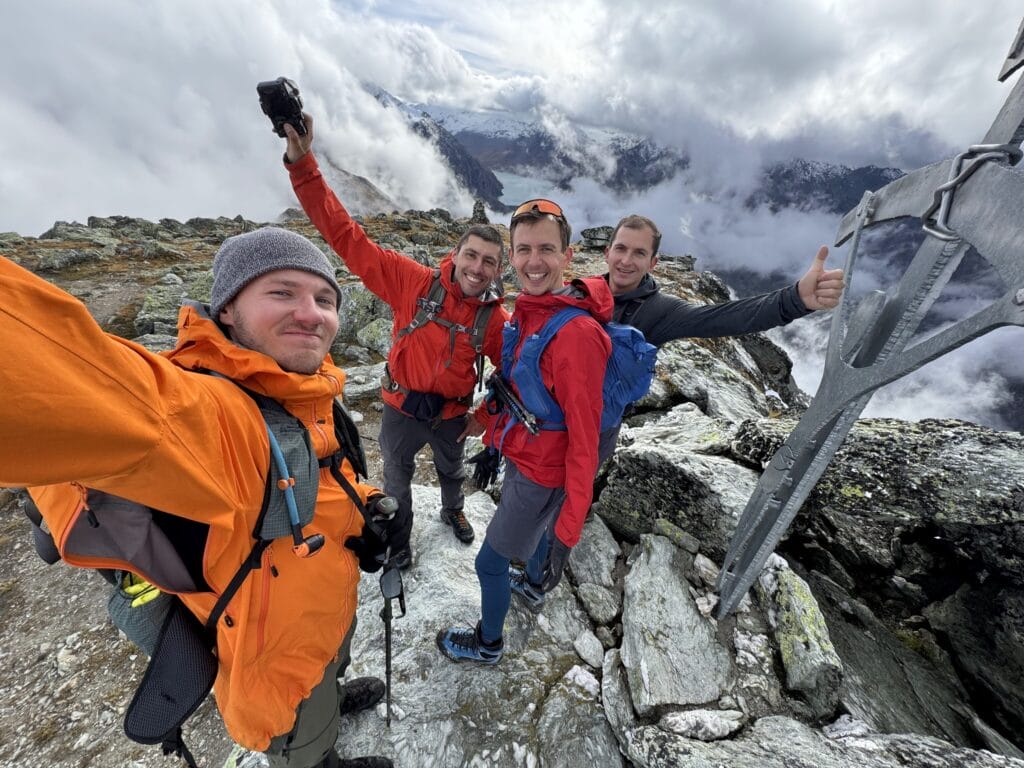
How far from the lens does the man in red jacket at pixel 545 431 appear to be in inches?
129

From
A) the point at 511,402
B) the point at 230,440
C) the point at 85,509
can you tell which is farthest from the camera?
the point at 511,402

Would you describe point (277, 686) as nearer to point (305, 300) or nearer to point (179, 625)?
point (179, 625)

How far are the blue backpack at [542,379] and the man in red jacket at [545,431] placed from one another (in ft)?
0.17

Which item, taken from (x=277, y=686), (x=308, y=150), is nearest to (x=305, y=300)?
→ (x=277, y=686)

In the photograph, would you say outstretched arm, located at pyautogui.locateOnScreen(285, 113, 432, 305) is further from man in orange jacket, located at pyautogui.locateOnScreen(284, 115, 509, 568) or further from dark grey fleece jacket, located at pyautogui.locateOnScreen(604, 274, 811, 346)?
dark grey fleece jacket, located at pyautogui.locateOnScreen(604, 274, 811, 346)

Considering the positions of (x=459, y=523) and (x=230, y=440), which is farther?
(x=459, y=523)

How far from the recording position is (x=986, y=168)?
6.53ft

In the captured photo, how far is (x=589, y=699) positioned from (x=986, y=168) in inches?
196

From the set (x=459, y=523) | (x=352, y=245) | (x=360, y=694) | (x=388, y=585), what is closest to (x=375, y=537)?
(x=388, y=585)

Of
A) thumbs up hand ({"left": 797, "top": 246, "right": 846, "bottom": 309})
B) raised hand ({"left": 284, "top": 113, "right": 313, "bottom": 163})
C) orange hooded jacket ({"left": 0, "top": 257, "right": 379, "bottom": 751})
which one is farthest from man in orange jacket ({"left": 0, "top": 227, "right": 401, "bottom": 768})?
thumbs up hand ({"left": 797, "top": 246, "right": 846, "bottom": 309})

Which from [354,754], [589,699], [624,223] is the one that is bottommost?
[354,754]

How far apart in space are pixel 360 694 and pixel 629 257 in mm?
5216

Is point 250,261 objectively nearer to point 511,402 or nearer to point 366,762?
point 511,402

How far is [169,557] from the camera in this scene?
185cm
